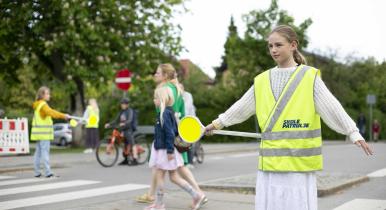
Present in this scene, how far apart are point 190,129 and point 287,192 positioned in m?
0.95

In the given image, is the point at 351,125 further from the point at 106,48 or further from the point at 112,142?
the point at 106,48

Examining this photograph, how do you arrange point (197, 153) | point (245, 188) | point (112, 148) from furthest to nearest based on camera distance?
point (197, 153), point (112, 148), point (245, 188)

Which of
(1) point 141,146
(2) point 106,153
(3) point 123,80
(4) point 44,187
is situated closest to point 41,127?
(4) point 44,187

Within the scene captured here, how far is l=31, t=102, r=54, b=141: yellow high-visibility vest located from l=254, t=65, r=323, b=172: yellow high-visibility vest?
26.3 feet

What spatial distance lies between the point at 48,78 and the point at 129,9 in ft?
15.3

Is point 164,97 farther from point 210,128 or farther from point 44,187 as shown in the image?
point 44,187

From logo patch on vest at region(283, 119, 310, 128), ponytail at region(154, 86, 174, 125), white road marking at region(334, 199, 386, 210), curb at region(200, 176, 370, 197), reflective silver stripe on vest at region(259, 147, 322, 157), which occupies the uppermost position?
ponytail at region(154, 86, 174, 125)

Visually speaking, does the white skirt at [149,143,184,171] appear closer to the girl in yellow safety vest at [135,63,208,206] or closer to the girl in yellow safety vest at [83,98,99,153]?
the girl in yellow safety vest at [135,63,208,206]

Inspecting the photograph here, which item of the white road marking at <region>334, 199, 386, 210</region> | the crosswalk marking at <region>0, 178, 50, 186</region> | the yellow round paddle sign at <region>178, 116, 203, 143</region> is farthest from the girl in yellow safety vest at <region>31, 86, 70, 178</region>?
the yellow round paddle sign at <region>178, 116, 203, 143</region>

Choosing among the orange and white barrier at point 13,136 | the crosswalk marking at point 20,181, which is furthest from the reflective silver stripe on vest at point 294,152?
the crosswalk marking at point 20,181

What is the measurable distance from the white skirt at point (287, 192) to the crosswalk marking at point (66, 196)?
4591 mm

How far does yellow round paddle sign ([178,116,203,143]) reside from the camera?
13.9 feet

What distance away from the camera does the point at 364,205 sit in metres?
7.47

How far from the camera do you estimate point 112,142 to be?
14.0 m
